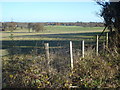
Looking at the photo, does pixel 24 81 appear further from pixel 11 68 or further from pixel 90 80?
pixel 90 80

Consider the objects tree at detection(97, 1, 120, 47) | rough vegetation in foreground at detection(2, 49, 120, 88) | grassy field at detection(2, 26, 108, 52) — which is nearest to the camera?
rough vegetation in foreground at detection(2, 49, 120, 88)

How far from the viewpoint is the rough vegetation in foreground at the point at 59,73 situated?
514cm

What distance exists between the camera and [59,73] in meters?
5.44

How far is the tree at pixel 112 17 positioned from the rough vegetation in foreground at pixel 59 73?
2.31 metres

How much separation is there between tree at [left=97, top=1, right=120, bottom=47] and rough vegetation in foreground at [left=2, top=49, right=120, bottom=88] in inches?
90.9

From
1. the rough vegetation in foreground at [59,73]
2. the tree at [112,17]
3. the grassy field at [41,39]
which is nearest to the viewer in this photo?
the rough vegetation in foreground at [59,73]

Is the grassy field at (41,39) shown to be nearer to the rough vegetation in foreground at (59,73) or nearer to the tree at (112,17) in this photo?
the tree at (112,17)

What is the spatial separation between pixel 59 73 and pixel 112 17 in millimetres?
6435

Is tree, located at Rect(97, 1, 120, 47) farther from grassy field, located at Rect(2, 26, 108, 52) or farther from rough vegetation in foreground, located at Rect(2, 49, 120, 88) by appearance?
rough vegetation in foreground, located at Rect(2, 49, 120, 88)

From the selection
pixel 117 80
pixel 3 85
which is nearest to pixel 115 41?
pixel 117 80

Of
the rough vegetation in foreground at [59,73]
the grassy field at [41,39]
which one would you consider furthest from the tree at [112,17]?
the rough vegetation in foreground at [59,73]

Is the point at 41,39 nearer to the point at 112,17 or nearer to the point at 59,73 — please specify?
the point at 112,17

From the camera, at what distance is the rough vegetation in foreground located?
5145 millimetres

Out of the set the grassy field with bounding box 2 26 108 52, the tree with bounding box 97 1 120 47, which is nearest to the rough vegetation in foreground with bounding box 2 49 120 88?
the grassy field with bounding box 2 26 108 52
